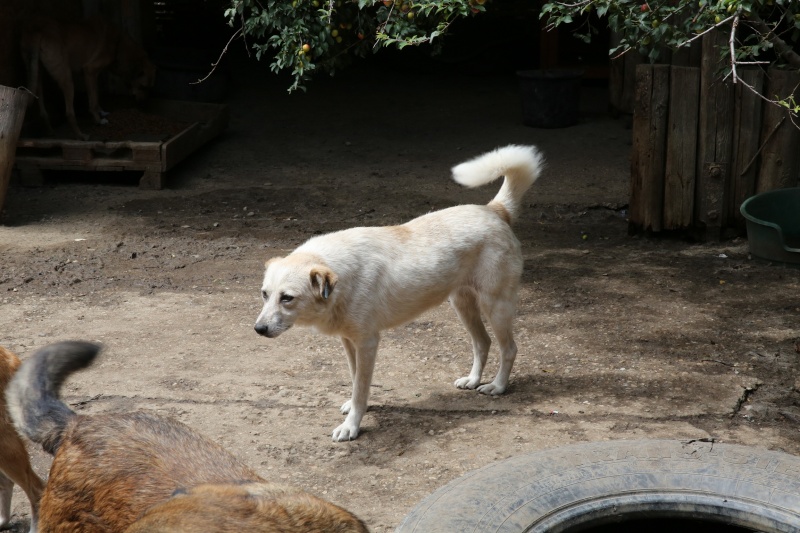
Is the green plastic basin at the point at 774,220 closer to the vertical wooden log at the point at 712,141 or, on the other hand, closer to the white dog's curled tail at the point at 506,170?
the vertical wooden log at the point at 712,141

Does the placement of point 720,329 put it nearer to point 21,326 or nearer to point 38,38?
point 21,326

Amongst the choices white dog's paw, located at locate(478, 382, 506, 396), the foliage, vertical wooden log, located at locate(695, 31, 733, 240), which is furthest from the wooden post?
vertical wooden log, located at locate(695, 31, 733, 240)

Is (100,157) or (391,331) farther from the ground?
(100,157)

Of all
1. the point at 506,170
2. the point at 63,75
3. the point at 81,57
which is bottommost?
the point at 506,170

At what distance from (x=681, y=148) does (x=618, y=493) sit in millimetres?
5297

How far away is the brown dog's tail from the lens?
275cm

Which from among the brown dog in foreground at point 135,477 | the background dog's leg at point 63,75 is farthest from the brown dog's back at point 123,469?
the background dog's leg at point 63,75

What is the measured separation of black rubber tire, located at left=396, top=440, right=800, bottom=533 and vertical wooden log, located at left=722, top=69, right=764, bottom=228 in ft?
16.3

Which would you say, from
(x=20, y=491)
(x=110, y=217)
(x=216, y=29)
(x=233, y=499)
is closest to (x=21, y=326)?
(x=20, y=491)

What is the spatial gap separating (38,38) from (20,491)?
7.25 metres

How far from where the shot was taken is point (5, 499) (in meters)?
3.85

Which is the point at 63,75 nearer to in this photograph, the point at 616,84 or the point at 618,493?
the point at 616,84

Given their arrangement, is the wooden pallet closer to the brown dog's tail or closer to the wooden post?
the wooden post

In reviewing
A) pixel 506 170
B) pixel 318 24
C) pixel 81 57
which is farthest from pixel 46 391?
pixel 81 57
